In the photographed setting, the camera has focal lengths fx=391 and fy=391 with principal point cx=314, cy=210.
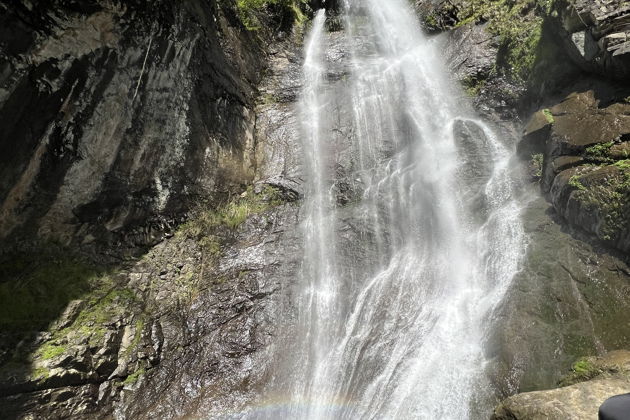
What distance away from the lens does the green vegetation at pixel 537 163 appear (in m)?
9.24

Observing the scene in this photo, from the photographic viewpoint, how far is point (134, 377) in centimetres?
688

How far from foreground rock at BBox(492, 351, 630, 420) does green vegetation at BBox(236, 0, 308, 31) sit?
1420cm

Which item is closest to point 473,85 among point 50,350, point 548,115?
point 548,115

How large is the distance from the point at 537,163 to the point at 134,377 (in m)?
9.76

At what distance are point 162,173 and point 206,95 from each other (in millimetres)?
2810

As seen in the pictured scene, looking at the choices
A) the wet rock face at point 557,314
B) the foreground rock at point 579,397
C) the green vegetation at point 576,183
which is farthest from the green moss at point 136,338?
the green vegetation at point 576,183

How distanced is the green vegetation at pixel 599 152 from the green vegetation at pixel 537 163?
1.49 meters

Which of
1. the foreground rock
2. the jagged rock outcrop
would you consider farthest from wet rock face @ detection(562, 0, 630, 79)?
the jagged rock outcrop

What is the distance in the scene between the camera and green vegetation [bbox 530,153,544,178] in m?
9.24

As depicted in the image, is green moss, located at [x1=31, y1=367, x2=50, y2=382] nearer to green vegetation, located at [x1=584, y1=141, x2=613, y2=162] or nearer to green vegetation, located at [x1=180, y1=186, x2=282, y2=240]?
green vegetation, located at [x1=180, y1=186, x2=282, y2=240]

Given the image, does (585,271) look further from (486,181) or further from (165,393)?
(165,393)

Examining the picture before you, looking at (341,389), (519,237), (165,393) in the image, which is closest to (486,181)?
(519,237)

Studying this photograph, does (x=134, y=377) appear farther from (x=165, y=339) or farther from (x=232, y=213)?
(x=232, y=213)

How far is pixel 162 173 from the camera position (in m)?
9.41
